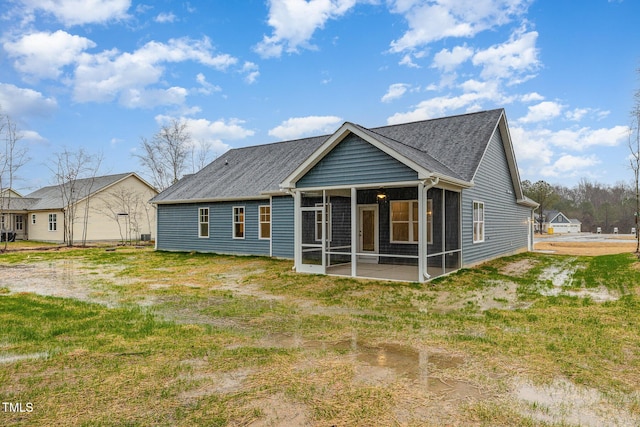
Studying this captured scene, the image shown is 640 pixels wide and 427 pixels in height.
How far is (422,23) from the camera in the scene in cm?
1477

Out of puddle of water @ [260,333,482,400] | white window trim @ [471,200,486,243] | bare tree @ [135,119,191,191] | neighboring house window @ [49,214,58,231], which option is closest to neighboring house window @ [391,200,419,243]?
white window trim @ [471,200,486,243]

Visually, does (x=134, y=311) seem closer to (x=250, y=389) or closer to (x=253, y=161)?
(x=250, y=389)

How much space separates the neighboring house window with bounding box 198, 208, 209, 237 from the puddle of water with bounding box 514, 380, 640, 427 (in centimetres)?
1687

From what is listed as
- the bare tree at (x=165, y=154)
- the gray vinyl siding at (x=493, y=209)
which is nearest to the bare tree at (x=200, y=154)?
the bare tree at (x=165, y=154)

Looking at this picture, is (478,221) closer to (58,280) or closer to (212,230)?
(212,230)

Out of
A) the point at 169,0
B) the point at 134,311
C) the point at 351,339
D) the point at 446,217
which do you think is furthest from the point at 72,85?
the point at 351,339

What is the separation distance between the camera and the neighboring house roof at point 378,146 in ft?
36.7

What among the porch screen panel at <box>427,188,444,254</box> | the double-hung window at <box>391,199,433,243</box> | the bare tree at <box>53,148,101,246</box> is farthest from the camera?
the bare tree at <box>53,148,101,246</box>

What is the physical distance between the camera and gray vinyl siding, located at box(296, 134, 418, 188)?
10.4 metres

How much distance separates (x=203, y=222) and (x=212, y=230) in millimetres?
847

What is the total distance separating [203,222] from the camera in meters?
19.0

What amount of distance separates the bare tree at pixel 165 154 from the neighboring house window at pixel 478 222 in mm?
29658

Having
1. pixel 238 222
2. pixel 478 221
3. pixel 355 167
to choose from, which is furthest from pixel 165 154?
pixel 478 221

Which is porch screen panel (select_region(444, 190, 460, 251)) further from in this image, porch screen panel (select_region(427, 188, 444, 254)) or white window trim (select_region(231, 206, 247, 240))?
white window trim (select_region(231, 206, 247, 240))
